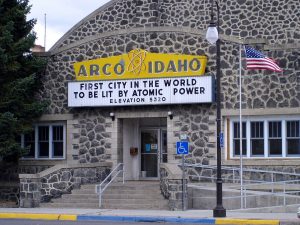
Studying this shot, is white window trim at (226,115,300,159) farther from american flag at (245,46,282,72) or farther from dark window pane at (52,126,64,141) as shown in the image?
dark window pane at (52,126,64,141)

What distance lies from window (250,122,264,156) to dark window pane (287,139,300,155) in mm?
1080

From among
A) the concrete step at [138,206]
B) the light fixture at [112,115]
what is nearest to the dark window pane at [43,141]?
the light fixture at [112,115]

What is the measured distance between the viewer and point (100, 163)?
1158 inches

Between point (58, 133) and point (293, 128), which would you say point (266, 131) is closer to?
point (293, 128)

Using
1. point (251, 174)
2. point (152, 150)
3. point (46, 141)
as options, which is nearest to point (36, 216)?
point (46, 141)

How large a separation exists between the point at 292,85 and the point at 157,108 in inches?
223

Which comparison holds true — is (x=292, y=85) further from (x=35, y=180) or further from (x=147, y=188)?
(x=35, y=180)

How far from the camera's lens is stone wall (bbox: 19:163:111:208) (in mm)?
26859

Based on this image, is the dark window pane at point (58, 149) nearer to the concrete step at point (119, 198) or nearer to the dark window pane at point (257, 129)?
the concrete step at point (119, 198)

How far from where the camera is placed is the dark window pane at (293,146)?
2758 cm

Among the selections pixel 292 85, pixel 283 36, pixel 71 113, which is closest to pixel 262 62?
pixel 292 85

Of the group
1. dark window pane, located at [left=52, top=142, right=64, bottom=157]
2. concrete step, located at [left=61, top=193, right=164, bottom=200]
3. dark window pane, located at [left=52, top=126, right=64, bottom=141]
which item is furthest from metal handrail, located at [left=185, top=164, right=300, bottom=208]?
dark window pane, located at [left=52, top=126, right=64, bottom=141]

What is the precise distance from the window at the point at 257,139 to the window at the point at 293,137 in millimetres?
1041

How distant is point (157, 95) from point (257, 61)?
4.94 m
